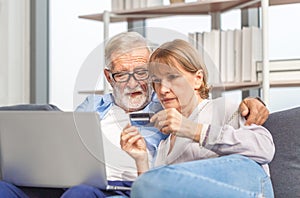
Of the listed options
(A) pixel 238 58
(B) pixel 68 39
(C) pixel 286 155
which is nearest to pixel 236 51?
(A) pixel 238 58

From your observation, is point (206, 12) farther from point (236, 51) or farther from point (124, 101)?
point (124, 101)

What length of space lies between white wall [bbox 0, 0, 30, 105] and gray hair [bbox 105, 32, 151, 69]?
233 cm

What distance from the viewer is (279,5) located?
9.31ft

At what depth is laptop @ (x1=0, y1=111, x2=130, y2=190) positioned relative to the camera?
1.39 metres

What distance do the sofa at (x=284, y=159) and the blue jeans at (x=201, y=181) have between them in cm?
45

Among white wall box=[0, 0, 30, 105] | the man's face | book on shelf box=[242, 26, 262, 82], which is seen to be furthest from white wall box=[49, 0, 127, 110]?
the man's face

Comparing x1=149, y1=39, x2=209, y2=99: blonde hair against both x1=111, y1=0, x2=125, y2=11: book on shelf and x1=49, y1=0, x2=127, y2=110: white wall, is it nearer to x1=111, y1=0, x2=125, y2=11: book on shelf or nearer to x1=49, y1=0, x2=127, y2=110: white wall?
x1=111, y1=0, x2=125, y2=11: book on shelf

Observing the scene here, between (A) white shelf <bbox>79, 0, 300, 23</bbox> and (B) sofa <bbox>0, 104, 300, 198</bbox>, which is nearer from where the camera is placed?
(B) sofa <bbox>0, 104, 300, 198</bbox>

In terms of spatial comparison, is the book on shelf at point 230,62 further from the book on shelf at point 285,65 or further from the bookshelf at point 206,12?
the book on shelf at point 285,65

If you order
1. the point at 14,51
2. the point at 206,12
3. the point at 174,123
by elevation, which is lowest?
the point at 174,123

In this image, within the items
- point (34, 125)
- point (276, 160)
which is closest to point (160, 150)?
point (34, 125)

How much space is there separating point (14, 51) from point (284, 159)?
2.41 metres

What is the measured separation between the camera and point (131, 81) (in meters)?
1.31

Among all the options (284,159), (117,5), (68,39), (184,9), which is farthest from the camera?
(68,39)
